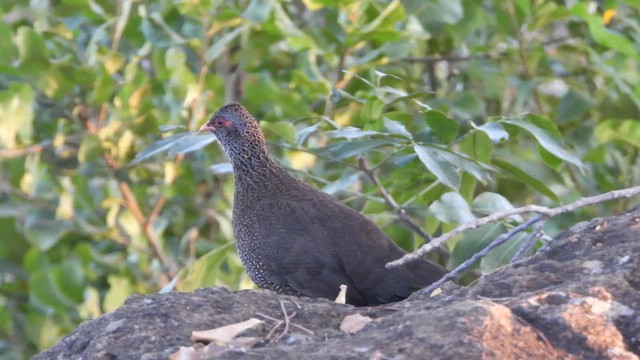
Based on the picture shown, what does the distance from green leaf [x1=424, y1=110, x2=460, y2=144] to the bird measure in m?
0.45

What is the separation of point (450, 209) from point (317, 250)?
0.66 meters

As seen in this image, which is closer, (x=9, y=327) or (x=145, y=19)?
(x=145, y=19)

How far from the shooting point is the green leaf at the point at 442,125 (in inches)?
183

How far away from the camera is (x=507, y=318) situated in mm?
2518

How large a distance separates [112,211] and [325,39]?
155 centimetres

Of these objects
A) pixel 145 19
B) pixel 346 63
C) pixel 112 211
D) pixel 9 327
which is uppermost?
pixel 145 19

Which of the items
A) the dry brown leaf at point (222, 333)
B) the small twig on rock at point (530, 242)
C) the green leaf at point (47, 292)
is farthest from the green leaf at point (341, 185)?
the green leaf at point (47, 292)

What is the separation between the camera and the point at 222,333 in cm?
274

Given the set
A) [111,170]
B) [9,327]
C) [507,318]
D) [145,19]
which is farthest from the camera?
[9,327]

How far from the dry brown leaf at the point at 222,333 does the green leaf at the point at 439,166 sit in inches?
60.2

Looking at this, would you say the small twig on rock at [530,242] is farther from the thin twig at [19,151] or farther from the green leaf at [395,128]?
the thin twig at [19,151]

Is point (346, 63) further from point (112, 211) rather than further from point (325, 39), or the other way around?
point (112, 211)

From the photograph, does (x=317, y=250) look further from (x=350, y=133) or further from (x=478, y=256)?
(x=478, y=256)

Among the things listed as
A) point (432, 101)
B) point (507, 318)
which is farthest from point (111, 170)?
point (507, 318)
